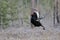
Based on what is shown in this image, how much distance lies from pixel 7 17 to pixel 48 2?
15.5 ft

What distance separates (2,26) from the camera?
10.7m

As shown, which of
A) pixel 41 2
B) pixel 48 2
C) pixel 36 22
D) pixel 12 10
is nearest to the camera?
pixel 36 22

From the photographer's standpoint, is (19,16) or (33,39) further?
(19,16)

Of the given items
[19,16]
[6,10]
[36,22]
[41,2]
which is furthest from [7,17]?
[41,2]

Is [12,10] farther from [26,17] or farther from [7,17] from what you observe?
[26,17]

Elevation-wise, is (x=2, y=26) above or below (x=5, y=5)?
below

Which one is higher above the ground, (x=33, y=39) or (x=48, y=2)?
(x=48, y=2)

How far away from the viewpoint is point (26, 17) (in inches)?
482

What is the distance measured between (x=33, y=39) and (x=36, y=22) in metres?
1.59

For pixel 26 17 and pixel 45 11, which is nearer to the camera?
pixel 26 17

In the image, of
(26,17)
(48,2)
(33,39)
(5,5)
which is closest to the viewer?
(33,39)

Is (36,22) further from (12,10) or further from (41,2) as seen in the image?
(41,2)

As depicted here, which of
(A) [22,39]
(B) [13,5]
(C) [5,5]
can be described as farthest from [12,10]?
(A) [22,39]

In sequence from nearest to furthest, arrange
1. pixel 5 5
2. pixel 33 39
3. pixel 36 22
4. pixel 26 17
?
pixel 33 39, pixel 36 22, pixel 5 5, pixel 26 17
